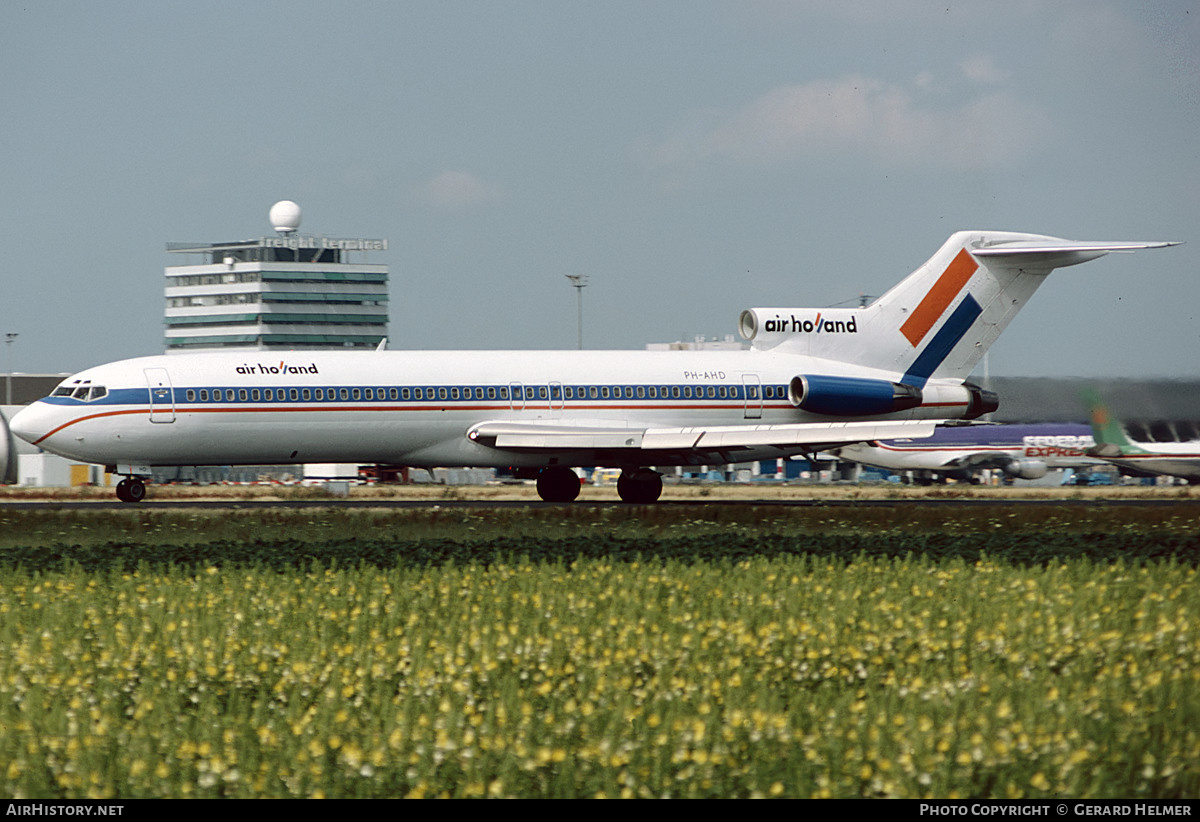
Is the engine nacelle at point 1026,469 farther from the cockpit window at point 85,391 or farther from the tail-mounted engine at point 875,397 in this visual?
the cockpit window at point 85,391

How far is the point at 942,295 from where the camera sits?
43.1 meters

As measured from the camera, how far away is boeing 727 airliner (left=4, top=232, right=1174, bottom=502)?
3647 cm

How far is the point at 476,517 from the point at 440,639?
607 inches

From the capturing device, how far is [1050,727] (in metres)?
9.41

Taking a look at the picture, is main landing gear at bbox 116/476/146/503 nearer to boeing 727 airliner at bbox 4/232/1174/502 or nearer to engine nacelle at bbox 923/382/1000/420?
boeing 727 airliner at bbox 4/232/1174/502

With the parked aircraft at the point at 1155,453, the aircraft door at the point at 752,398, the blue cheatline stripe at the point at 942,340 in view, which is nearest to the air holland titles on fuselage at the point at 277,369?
the aircraft door at the point at 752,398

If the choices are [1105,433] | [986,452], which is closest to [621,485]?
[1105,433]

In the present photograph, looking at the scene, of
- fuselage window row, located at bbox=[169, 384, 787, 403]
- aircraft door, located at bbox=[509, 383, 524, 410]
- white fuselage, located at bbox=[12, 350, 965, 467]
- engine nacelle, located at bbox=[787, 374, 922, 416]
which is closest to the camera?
white fuselage, located at bbox=[12, 350, 965, 467]

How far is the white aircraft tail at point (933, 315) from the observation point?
42625mm

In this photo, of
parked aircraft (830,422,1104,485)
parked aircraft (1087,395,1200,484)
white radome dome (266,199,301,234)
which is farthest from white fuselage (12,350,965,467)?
white radome dome (266,199,301,234)

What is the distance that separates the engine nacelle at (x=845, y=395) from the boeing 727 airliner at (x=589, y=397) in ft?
0.16

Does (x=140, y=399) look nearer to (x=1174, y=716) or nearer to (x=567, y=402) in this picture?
(x=567, y=402)

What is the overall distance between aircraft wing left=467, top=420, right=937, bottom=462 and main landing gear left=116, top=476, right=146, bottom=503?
883 cm

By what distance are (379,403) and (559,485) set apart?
21.4ft
